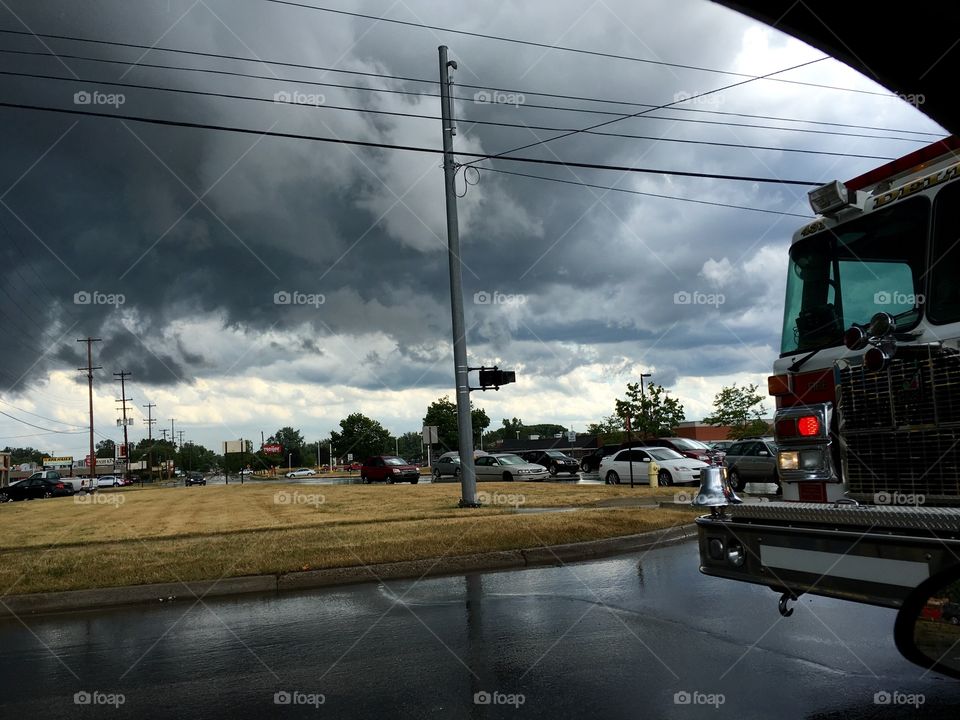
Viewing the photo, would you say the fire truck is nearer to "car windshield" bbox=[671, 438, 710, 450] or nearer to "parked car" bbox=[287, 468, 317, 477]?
"car windshield" bbox=[671, 438, 710, 450]

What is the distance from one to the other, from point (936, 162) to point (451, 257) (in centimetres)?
1176

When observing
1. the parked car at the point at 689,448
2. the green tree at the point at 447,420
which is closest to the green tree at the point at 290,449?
the green tree at the point at 447,420

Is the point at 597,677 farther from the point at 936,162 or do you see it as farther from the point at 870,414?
the point at 936,162

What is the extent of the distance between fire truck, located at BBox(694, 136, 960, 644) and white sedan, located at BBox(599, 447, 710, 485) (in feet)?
56.1

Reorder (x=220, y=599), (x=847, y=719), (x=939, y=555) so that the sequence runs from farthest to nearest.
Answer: (x=220, y=599), (x=847, y=719), (x=939, y=555)

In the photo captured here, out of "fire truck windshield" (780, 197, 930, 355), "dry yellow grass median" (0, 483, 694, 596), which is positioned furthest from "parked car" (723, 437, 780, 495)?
"fire truck windshield" (780, 197, 930, 355)

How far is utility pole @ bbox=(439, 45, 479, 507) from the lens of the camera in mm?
15391

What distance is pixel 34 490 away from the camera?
46844 millimetres

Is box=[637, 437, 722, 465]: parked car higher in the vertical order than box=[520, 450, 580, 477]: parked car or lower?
higher

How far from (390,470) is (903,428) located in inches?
1354

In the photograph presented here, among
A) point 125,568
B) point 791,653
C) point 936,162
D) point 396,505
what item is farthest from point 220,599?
point 396,505

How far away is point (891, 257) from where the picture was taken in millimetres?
4340

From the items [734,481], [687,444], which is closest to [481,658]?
[734,481]

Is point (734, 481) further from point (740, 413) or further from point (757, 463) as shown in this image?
point (740, 413)
